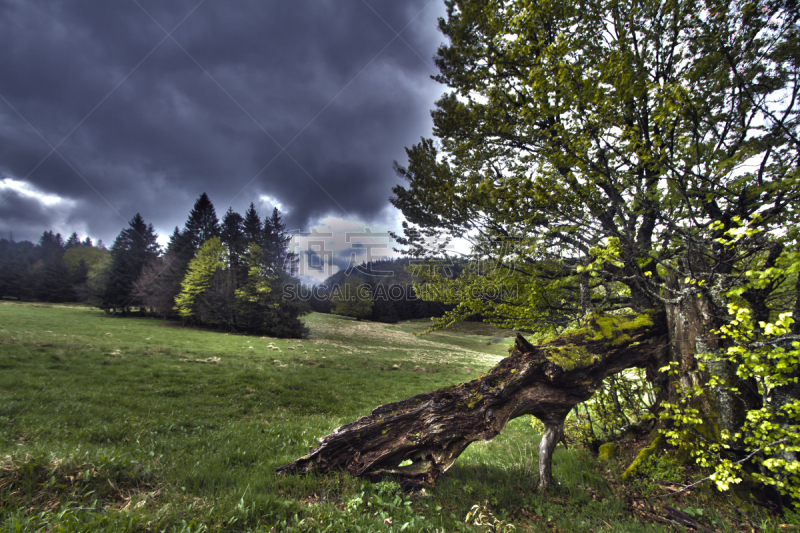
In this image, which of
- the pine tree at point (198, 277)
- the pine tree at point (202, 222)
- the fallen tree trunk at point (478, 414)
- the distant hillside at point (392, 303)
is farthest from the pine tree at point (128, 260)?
the fallen tree trunk at point (478, 414)

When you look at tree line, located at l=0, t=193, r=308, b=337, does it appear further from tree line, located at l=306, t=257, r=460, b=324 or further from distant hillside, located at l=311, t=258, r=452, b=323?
distant hillside, located at l=311, t=258, r=452, b=323

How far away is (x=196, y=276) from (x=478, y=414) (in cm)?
4399

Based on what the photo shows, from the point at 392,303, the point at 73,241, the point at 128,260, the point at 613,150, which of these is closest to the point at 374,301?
the point at 392,303

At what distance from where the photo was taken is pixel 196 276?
37.8 metres

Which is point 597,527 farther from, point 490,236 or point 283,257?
point 283,257

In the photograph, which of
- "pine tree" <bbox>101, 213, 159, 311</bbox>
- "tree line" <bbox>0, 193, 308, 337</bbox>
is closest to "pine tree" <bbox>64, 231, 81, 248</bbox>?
"tree line" <bbox>0, 193, 308, 337</bbox>

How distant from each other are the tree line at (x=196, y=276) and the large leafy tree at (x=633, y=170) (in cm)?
3349

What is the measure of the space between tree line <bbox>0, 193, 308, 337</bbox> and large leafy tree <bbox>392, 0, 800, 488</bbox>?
3349cm

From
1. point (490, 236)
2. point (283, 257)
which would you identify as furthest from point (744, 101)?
point (283, 257)

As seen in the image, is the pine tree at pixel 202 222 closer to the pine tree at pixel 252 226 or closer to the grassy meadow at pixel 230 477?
the pine tree at pixel 252 226

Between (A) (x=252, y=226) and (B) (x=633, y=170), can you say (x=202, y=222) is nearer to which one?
(A) (x=252, y=226)

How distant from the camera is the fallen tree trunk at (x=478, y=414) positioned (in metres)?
4.93

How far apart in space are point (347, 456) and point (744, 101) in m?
10.0

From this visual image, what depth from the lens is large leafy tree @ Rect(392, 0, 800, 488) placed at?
459 cm
